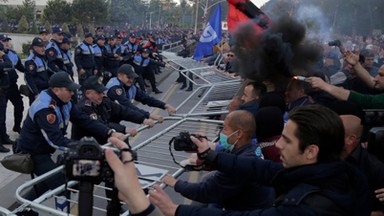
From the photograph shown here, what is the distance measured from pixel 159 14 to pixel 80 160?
66.8 meters

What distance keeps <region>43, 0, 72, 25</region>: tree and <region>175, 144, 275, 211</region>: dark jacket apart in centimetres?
3249

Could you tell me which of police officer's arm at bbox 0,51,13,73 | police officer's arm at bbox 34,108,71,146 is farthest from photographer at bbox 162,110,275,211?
police officer's arm at bbox 0,51,13,73

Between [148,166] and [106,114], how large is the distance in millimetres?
2011

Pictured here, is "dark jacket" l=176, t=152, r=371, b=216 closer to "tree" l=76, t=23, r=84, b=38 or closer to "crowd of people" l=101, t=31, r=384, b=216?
"crowd of people" l=101, t=31, r=384, b=216

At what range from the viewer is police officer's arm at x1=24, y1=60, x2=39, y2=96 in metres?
7.53

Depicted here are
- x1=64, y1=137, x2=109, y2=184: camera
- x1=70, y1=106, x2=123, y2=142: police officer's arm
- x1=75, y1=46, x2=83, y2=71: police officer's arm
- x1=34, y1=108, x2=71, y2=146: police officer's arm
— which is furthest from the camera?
x1=75, y1=46, x2=83, y2=71: police officer's arm

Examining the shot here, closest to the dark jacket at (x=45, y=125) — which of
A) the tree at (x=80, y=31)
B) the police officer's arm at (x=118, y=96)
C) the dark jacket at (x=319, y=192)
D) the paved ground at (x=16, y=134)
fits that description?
the paved ground at (x=16, y=134)

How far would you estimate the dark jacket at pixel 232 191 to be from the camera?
2.54 m

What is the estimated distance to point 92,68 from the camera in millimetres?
11062

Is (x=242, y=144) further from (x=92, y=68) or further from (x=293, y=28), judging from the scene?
(x=92, y=68)

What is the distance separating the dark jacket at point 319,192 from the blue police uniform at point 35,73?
632 cm

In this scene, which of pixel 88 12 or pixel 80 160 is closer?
pixel 80 160

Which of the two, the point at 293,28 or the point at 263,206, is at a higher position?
the point at 293,28

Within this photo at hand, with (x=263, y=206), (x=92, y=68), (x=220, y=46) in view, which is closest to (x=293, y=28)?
(x=263, y=206)
